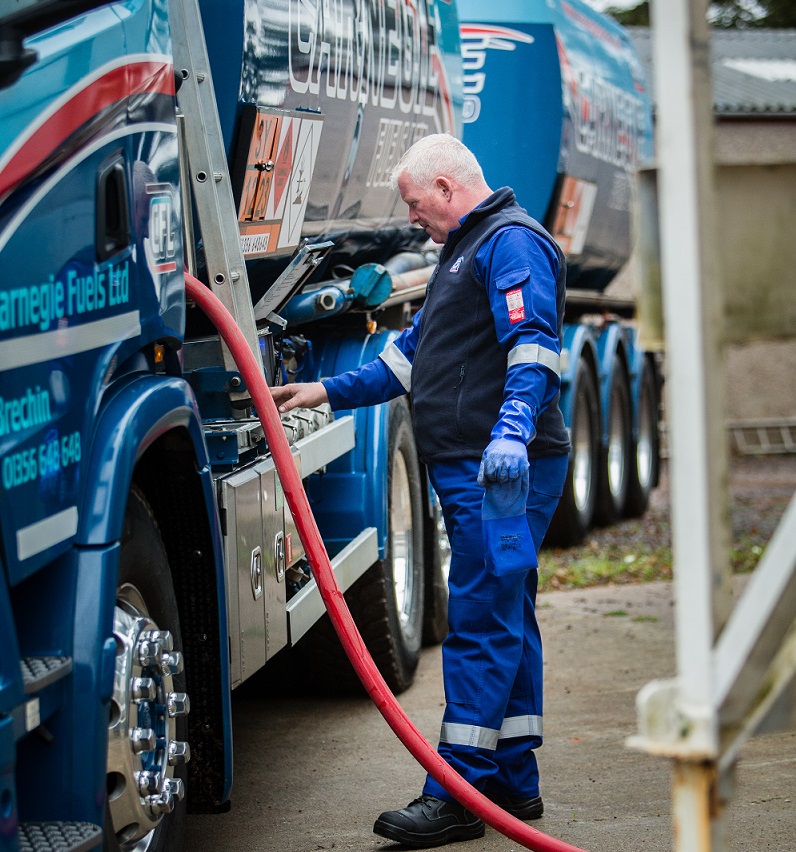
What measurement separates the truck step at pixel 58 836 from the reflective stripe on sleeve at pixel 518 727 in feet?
6.01

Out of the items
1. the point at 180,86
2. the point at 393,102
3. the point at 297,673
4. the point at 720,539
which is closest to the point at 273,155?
the point at 180,86

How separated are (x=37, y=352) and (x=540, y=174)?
21.2 feet

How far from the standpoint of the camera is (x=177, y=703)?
3.12 meters

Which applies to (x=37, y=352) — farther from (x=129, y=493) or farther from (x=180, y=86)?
(x=180, y=86)

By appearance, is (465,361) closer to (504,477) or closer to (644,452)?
(504,477)

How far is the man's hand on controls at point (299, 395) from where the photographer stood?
4.36 metres

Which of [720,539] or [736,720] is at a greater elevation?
[720,539]

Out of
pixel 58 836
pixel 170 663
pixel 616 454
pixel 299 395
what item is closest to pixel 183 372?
pixel 299 395

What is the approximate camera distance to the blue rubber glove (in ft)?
12.0

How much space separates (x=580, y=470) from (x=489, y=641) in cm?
618

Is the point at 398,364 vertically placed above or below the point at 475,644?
above

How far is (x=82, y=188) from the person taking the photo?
264cm

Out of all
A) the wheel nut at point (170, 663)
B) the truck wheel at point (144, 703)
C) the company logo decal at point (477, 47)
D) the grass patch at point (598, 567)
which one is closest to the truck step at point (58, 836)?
the truck wheel at point (144, 703)

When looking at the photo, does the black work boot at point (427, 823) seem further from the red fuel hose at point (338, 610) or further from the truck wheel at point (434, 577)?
the truck wheel at point (434, 577)
